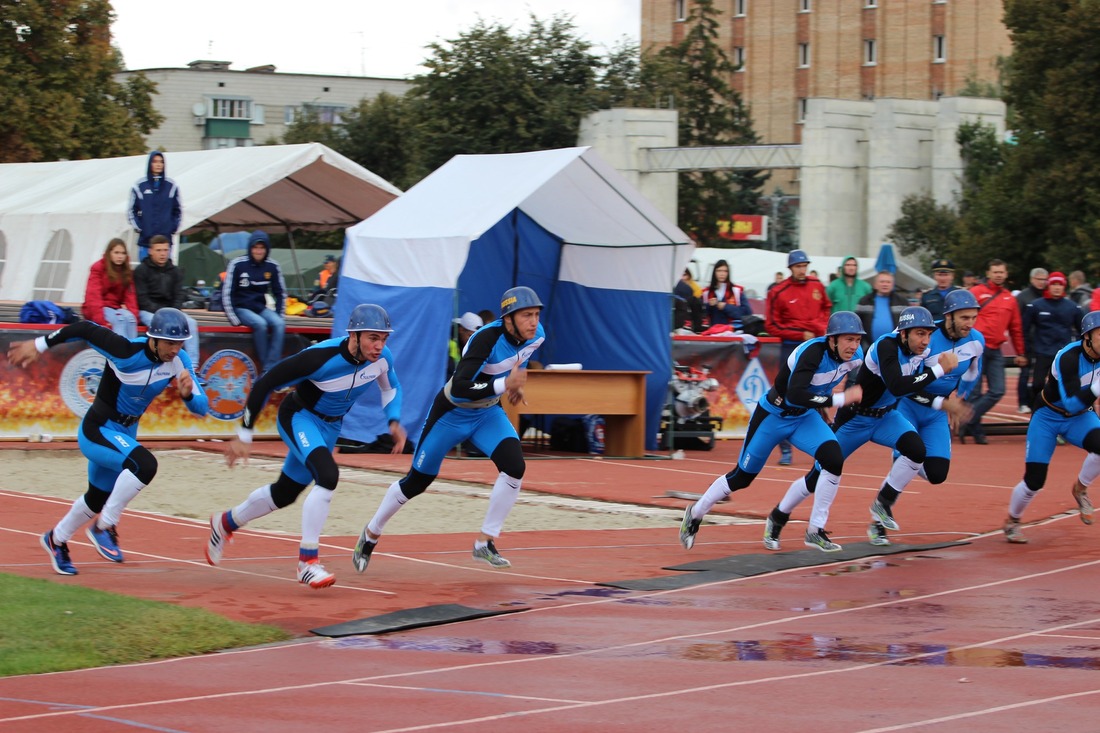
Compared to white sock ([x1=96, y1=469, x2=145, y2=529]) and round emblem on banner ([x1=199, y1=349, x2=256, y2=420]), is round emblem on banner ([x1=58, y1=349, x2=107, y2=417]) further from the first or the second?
white sock ([x1=96, y1=469, x2=145, y2=529])

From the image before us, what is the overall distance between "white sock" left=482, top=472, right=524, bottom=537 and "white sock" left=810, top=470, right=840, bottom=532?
2.46 meters

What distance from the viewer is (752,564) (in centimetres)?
1125

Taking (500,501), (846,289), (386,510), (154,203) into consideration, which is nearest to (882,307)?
(846,289)

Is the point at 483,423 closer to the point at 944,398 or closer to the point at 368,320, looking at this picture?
the point at 368,320

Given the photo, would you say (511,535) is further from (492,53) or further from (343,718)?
(492,53)

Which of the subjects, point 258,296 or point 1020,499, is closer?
point 1020,499

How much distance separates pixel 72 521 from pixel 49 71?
33998 mm

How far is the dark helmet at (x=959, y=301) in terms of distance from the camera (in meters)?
12.6

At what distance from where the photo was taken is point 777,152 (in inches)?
2029

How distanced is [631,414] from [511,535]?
637 cm

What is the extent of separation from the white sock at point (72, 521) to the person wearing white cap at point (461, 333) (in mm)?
7280

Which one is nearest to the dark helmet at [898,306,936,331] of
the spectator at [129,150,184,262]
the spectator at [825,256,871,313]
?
the spectator at [825,256,871,313]

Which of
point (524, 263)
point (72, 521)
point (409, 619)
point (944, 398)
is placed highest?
point (524, 263)

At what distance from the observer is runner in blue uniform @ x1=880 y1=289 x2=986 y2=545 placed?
40.9 feet
